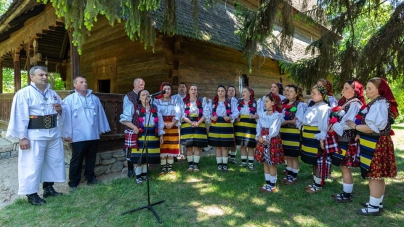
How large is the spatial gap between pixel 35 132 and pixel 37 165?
1.74 feet

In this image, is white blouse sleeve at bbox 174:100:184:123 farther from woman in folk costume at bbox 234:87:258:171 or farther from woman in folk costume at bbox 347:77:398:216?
woman in folk costume at bbox 347:77:398:216

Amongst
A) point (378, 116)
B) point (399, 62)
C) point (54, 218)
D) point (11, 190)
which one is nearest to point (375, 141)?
point (378, 116)

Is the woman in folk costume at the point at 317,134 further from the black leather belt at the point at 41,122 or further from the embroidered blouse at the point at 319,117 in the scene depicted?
the black leather belt at the point at 41,122

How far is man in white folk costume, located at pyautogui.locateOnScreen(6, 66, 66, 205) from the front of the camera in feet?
12.4

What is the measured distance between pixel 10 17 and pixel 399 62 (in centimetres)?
999

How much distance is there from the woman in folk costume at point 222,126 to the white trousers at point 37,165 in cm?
301

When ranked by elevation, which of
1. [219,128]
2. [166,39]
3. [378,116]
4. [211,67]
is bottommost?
[219,128]

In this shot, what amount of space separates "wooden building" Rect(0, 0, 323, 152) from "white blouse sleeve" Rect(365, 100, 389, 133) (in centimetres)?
305

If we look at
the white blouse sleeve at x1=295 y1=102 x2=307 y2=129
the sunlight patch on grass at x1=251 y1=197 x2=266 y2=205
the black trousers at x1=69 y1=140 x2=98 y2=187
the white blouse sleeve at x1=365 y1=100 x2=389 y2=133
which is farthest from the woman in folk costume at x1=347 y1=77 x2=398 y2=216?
the black trousers at x1=69 y1=140 x2=98 y2=187

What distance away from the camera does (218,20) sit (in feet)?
29.2

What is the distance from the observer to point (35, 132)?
12.7ft

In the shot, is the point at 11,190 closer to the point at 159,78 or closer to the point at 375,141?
the point at 159,78

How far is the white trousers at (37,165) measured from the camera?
3840 millimetres

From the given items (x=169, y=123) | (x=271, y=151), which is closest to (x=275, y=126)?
(x=271, y=151)
